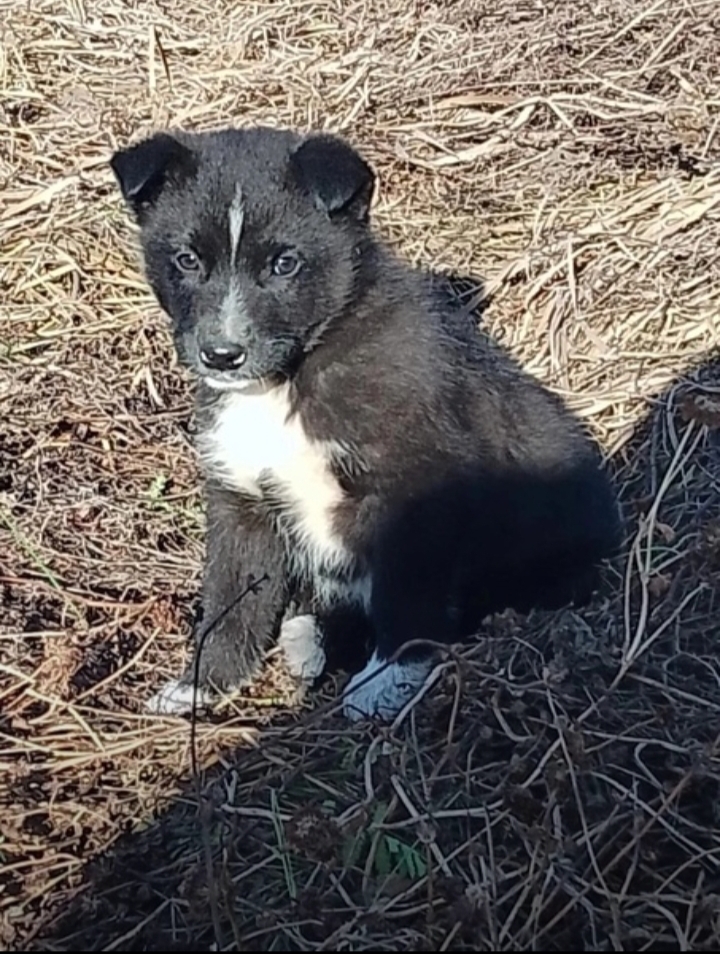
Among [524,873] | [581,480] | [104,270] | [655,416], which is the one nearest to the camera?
[524,873]

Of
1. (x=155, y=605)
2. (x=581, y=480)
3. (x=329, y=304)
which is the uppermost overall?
(x=329, y=304)

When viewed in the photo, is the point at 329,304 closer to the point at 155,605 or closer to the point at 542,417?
the point at 542,417

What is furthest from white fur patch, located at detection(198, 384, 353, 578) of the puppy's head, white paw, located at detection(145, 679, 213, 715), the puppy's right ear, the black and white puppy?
the puppy's right ear

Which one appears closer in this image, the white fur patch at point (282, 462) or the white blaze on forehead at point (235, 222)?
the white blaze on forehead at point (235, 222)

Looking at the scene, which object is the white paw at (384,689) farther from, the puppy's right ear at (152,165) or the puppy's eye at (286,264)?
the puppy's right ear at (152,165)

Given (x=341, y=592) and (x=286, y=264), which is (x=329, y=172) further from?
(x=341, y=592)

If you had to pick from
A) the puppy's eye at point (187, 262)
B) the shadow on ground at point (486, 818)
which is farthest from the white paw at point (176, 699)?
the puppy's eye at point (187, 262)

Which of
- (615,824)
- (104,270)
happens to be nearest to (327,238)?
(615,824)
